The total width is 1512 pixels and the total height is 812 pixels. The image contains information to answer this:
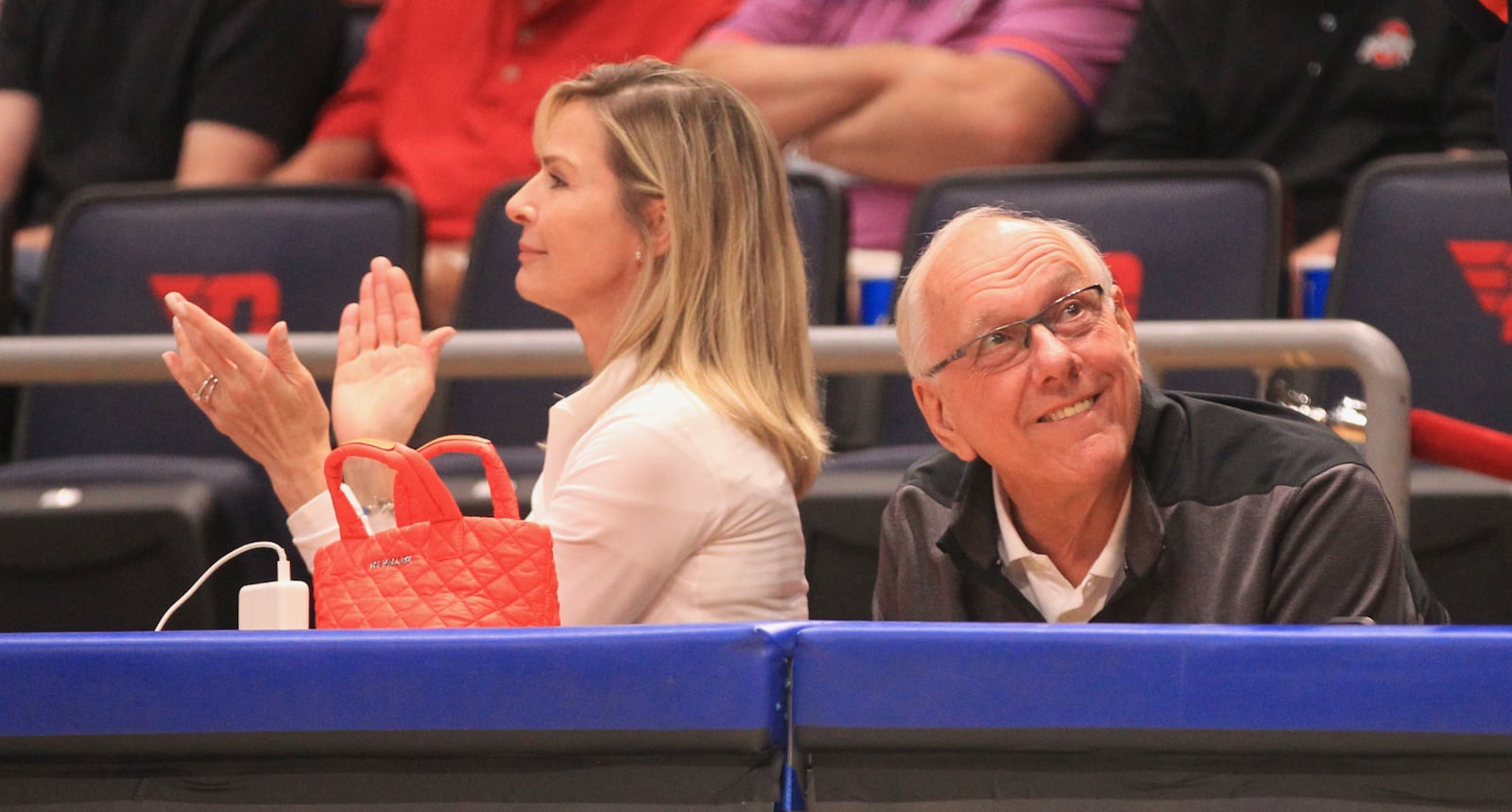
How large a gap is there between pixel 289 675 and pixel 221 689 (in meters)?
0.05

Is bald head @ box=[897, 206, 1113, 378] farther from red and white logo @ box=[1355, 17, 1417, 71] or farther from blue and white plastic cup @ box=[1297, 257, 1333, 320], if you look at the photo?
red and white logo @ box=[1355, 17, 1417, 71]

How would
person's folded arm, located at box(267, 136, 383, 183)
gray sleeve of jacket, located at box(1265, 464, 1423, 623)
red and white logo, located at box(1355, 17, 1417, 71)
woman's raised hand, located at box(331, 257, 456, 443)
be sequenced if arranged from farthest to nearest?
person's folded arm, located at box(267, 136, 383, 183)
red and white logo, located at box(1355, 17, 1417, 71)
woman's raised hand, located at box(331, 257, 456, 443)
gray sleeve of jacket, located at box(1265, 464, 1423, 623)

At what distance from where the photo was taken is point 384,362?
1971 millimetres

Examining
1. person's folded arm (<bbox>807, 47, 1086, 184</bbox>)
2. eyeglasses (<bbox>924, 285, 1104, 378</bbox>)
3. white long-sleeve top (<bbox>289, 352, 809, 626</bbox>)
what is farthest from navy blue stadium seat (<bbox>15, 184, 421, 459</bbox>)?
eyeglasses (<bbox>924, 285, 1104, 378</bbox>)

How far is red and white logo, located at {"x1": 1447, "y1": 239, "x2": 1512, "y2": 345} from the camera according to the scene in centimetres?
263

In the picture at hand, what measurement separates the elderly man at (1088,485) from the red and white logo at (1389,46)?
158cm

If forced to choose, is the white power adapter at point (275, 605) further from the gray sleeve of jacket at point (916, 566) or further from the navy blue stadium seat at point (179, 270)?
the navy blue stadium seat at point (179, 270)

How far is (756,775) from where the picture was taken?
1093mm

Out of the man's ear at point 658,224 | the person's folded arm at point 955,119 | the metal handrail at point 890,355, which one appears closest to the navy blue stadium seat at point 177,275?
the metal handrail at point 890,355

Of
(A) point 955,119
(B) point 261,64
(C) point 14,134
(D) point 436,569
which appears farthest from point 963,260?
(C) point 14,134

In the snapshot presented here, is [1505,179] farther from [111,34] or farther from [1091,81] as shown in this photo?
[111,34]

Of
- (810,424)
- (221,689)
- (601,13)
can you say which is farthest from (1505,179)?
(221,689)

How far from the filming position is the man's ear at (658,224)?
72.7 inches

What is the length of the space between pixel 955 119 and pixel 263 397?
1.77 metres
